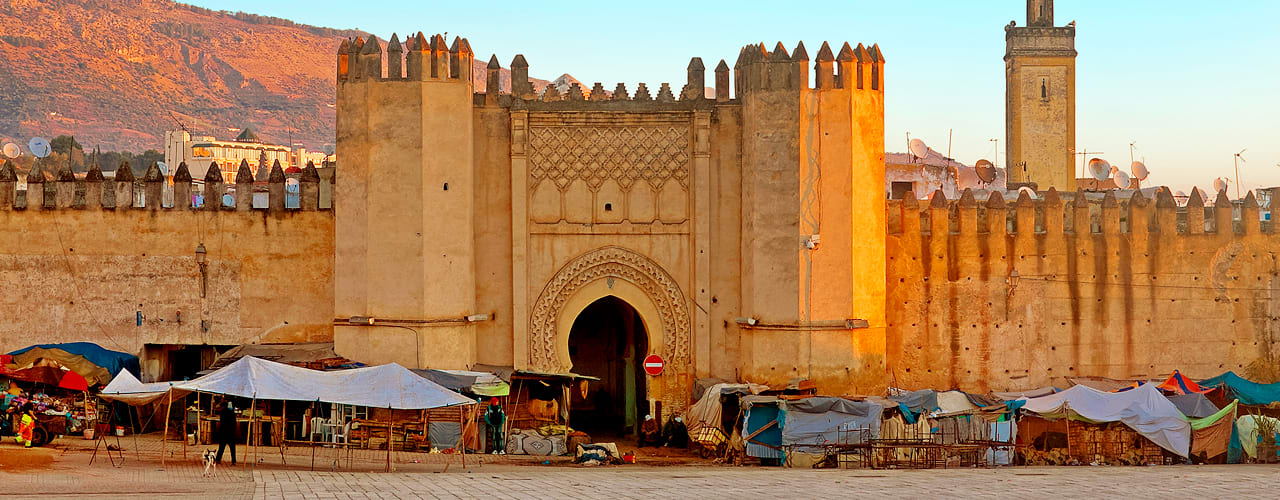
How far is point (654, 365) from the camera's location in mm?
19297

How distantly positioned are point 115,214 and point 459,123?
17.4 ft

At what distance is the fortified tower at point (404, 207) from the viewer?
60.7 feet

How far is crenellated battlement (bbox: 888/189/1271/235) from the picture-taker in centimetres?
2016

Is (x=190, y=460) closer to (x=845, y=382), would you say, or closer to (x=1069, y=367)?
(x=845, y=382)

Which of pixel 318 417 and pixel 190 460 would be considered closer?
pixel 190 460

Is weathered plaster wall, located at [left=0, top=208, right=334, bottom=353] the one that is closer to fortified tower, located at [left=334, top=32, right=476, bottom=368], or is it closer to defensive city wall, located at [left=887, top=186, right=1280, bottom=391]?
fortified tower, located at [left=334, top=32, right=476, bottom=368]

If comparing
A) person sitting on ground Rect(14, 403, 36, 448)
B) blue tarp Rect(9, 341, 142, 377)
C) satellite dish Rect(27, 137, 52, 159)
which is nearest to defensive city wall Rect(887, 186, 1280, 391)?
blue tarp Rect(9, 341, 142, 377)

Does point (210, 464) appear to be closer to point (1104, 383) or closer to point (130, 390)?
point (130, 390)

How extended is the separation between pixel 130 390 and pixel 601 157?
6898mm

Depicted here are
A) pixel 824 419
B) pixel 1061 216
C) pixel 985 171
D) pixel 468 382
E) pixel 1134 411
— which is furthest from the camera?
pixel 985 171

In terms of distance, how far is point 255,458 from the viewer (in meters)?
15.9

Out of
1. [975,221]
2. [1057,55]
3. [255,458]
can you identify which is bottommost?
[255,458]

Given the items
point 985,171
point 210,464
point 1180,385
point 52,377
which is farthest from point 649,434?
point 985,171

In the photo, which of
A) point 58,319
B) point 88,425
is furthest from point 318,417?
point 58,319
